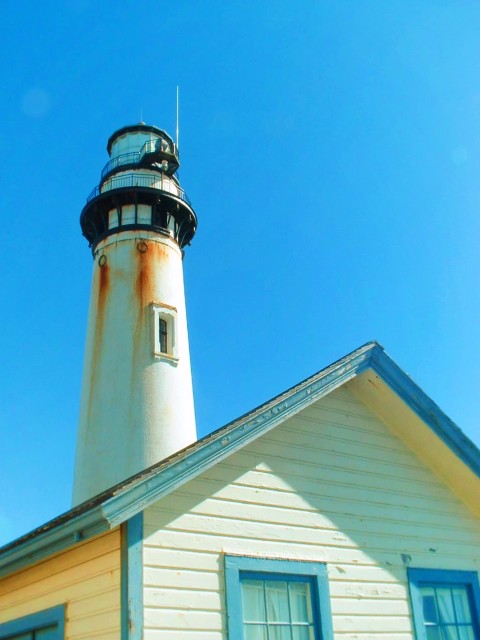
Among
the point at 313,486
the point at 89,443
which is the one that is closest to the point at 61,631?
the point at 313,486

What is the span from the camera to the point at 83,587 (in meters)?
7.36

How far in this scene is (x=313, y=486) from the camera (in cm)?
873

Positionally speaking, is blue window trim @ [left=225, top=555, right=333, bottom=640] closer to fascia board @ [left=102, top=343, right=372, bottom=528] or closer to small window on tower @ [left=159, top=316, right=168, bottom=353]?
fascia board @ [left=102, top=343, right=372, bottom=528]

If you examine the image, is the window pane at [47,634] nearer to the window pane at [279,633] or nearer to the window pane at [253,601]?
the window pane at [253,601]

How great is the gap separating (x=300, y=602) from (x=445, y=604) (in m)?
2.27

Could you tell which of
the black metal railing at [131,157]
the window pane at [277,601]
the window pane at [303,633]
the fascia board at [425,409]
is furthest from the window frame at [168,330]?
the window pane at [303,633]

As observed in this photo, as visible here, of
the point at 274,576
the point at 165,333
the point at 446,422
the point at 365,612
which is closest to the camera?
the point at 274,576

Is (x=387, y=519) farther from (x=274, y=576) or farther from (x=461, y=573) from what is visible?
(x=274, y=576)

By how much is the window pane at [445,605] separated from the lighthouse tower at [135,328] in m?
11.3

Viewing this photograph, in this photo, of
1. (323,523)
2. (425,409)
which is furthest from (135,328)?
(323,523)

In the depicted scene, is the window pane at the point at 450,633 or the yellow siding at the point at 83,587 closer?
the yellow siding at the point at 83,587

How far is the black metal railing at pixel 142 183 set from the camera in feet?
84.5

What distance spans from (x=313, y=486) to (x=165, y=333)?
14.0 m

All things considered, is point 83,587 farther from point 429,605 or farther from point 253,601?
point 429,605
